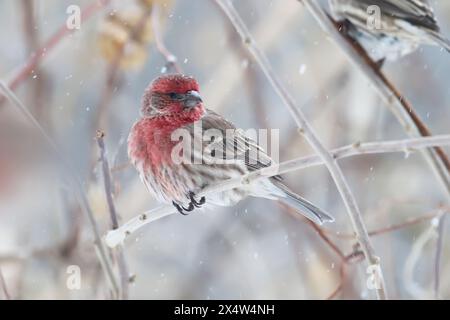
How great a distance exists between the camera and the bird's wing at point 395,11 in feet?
10.8

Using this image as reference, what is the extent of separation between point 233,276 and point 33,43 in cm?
209

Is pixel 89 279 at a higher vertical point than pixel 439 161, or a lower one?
higher

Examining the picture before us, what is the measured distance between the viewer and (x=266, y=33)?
4.26 meters

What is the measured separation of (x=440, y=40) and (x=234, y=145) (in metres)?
0.93

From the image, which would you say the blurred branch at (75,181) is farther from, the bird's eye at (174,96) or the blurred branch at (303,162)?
the bird's eye at (174,96)

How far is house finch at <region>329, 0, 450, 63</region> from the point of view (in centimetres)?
328

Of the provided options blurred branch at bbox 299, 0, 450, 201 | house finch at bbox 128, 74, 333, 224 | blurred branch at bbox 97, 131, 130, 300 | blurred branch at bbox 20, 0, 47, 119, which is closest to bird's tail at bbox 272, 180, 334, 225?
house finch at bbox 128, 74, 333, 224

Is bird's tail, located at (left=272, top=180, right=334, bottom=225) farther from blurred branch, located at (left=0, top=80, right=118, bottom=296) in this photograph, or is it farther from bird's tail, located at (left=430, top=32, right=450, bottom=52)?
bird's tail, located at (left=430, top=32, right=450, bottom=52)

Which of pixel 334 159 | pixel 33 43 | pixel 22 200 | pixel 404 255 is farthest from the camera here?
pixel 404 255

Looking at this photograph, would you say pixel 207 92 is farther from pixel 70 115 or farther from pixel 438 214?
pixel 438 214

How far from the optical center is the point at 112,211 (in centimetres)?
261

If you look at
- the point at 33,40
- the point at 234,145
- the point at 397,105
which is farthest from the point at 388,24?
the point at 33,40

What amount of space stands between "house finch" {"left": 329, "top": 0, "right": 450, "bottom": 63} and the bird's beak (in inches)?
33.3
